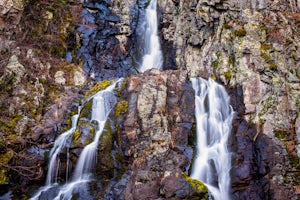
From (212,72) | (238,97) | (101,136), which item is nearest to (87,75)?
(101,136)

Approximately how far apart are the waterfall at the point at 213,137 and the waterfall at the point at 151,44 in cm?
487

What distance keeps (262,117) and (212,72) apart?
12.4 ft

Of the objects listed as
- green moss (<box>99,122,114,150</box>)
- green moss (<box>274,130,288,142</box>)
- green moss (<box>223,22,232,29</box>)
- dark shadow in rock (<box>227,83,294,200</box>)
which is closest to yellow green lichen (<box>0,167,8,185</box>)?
green moss (<box>99,122,114,150</box>)

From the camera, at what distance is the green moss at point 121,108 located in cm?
1093

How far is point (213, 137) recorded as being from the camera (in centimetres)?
1067

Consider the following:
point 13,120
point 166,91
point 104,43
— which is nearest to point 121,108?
point 166,91

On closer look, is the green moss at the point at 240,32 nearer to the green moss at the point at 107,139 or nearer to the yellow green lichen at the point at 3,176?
the green moss at the point at 107,139

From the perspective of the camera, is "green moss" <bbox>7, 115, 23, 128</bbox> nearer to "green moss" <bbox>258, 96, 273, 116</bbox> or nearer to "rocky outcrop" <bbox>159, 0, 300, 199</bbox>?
"rocky outcrop" <bbox>159, 0, 300, 199</bbox>

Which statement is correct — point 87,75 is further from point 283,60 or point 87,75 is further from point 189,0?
point 283,60

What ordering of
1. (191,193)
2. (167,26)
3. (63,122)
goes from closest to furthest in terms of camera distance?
(191,193), (63,122), (167,26)

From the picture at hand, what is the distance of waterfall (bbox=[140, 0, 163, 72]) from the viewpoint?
17062 mm

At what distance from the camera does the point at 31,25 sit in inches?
543

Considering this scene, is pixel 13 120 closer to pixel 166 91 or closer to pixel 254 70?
pixel 166 91

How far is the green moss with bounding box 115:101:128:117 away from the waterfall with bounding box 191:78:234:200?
302cm
